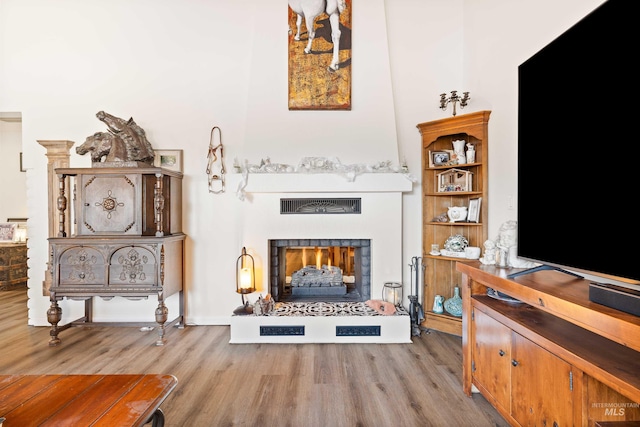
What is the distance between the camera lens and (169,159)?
10.6 ft

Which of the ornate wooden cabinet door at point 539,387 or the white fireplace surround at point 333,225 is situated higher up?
the white fireplace surround at point 333,225

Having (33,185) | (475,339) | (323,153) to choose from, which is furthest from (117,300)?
(475,339)

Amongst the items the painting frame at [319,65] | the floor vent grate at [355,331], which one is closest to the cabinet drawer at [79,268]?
the floor vent grate at [355,331]

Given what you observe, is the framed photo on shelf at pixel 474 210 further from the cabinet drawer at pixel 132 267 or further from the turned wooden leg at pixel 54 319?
the turned wooden leg at pixel 54 319

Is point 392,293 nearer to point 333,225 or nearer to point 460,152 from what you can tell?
point 333,225

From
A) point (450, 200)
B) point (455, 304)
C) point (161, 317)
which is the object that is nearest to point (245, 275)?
point (161, 317)

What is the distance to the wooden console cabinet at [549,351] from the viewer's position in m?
1.02

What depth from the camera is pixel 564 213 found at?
1.43 meters

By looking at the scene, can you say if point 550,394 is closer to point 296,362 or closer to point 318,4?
point 296,362

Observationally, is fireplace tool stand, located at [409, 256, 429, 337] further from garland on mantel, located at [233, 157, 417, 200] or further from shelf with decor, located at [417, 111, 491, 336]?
garland on mantel, located at [233, 157, 417, 200]

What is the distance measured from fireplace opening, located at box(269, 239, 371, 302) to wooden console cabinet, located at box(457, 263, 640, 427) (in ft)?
4.43

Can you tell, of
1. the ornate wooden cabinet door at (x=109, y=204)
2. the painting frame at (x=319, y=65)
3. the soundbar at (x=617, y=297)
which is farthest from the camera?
the painting frame at (x=319, y=65)

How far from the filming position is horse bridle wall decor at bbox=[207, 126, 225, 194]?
3.22 m

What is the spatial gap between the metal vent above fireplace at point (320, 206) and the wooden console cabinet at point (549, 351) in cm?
140
